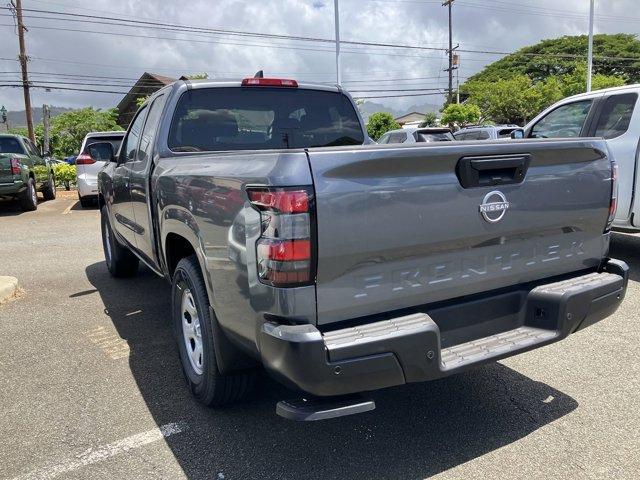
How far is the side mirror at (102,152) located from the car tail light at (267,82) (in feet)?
6.32

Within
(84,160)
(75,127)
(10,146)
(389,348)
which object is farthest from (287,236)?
(75,127)

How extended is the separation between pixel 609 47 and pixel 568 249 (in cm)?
6104

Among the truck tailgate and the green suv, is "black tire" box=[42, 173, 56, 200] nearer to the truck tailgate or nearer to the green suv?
the green suv

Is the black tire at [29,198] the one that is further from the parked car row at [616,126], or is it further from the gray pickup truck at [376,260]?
the parked car row at [616,126]

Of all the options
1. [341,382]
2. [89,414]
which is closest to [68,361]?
[89,414]

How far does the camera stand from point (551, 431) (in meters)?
2.98

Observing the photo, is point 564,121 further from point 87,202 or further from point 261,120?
point 87,202

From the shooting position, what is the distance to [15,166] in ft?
39.3

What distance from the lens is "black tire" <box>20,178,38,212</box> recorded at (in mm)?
12781

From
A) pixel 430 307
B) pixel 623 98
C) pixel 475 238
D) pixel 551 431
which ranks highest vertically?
pixel 623 98

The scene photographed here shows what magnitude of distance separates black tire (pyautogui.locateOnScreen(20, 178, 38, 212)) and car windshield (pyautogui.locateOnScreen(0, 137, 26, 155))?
0.82 meters

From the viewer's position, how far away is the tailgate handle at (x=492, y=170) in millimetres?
2582

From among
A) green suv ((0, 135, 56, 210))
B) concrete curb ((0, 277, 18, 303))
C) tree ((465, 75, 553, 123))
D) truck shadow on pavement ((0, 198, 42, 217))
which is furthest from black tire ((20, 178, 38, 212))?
tree ((465, 75, 553, 123))

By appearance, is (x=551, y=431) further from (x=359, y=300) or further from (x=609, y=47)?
(x=609, y=47)
